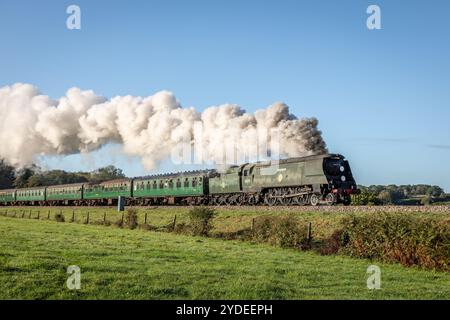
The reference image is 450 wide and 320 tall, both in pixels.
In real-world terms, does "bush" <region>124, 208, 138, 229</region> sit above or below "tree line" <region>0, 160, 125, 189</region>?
below

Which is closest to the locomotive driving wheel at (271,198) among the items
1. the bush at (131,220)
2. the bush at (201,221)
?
the bush at (201,221)

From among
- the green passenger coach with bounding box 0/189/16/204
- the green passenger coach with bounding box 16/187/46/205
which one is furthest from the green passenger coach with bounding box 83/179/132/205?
the green passenger coach with bounding box 0/189/16/204

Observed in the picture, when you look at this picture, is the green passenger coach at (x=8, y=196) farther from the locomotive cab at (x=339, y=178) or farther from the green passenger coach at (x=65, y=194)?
the locomotive cab at (x=339, y=178)

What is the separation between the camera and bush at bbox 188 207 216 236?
81.3 ft

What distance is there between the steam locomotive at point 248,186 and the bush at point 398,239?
9.66 m

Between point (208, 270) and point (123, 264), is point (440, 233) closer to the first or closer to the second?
point (208, 270)

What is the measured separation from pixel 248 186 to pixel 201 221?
9629mm

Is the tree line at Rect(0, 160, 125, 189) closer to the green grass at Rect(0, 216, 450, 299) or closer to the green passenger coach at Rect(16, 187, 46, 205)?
the green passenger coach at Rect(16, 187, 46, 205)

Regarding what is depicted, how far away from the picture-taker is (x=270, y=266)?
14352 millimetres

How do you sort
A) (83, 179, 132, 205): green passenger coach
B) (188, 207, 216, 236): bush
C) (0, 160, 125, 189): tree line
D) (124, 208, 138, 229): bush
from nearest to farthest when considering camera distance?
(188, 207, 216, 236): bush, (124, 208, 138, 229): bush, (83, 179, 132, 205): green passenger coach, (0, 160, 125, 189): tree line

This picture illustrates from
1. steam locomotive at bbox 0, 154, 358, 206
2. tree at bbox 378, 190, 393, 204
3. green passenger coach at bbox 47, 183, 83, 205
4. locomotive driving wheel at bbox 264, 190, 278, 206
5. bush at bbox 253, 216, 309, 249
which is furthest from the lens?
green passenger coach at bbox 47, 183, 83, 205

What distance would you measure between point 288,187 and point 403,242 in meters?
15.2

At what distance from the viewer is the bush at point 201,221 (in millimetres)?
24766

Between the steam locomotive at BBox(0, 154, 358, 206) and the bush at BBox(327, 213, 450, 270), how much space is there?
31.7 feet
